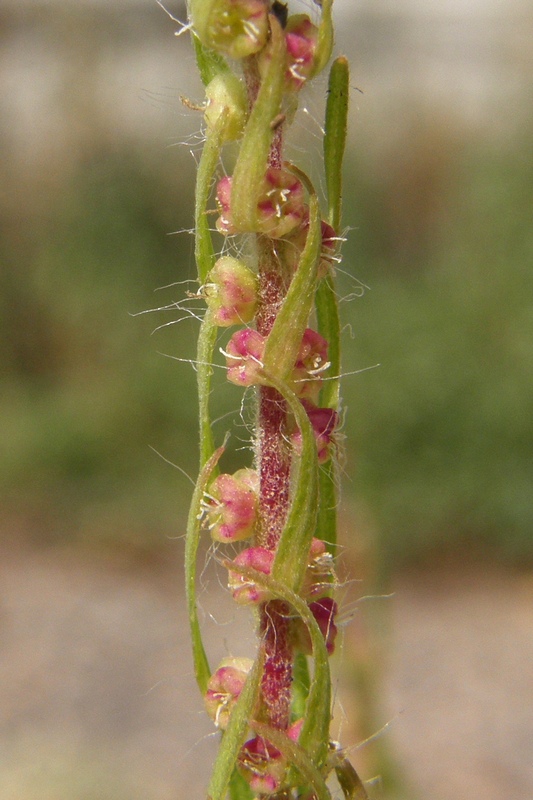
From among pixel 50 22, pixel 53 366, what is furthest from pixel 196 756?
pixel 50 22

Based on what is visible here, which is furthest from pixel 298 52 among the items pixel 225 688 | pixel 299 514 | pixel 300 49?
pixel 225 688

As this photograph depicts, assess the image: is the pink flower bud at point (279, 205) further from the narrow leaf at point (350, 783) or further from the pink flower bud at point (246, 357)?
the narrow leaf at point (350, 783)

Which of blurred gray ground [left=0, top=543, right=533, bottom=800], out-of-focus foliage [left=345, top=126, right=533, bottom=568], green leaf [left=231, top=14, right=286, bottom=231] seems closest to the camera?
green leaf [left=231, top=14, right=286, bottom=231]

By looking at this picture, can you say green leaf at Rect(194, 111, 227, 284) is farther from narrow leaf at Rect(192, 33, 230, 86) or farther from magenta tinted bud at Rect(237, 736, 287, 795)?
magenta tinted bud at Rect(237, 736, 287, 795)

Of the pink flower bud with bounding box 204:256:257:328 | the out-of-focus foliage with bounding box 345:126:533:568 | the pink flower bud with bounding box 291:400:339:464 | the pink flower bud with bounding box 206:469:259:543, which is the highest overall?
the pink flower bud with bounding box 204:256:257:328

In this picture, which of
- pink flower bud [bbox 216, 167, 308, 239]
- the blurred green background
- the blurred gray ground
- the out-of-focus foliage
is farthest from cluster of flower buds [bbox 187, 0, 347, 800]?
the blurred green background

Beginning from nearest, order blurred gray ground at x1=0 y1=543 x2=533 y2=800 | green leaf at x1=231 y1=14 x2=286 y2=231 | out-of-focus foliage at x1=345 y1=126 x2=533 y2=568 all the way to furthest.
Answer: green leaf at x1=231 y1=14 x2=286 y2=231 < blurred gray ground at x1=0 y1=543 x2=533 y2=800 < out-of-focus foliage at x1=345 y1=126 x2=533 y2=568

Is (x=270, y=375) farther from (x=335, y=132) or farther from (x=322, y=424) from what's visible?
(x=335, y=132)
